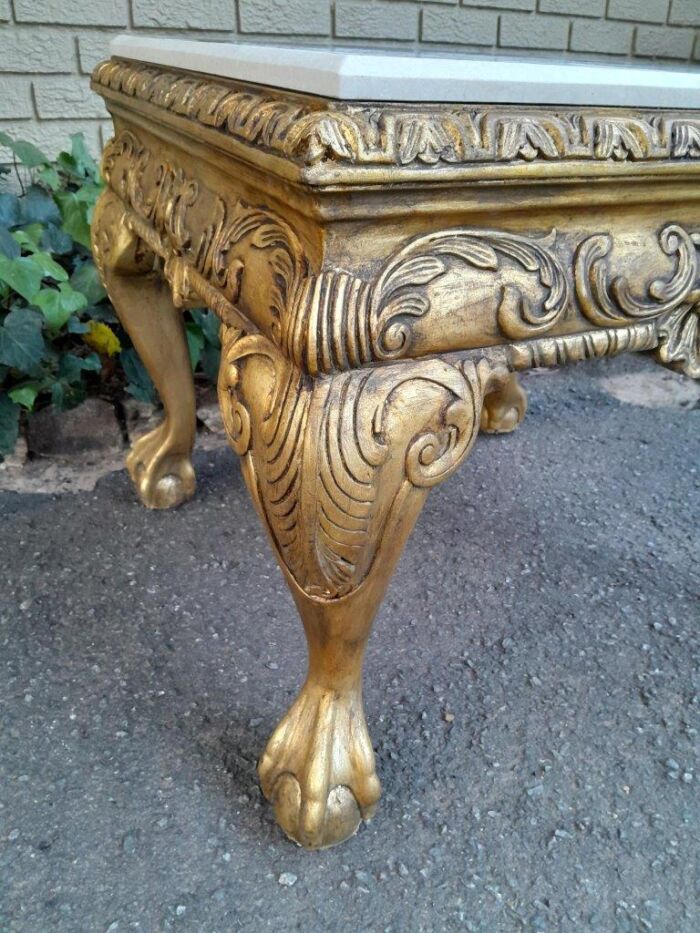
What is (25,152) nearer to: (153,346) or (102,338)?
(102,338)

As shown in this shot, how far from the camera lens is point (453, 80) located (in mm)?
489

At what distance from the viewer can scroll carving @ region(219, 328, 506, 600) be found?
0.52m

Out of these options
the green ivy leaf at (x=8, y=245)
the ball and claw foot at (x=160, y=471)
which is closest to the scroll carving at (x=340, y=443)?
the ball and claw foot at (x=160, y=471)

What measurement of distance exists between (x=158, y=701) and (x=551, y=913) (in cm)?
42

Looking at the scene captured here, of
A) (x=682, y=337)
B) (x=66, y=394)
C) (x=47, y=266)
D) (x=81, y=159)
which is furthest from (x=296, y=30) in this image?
(x=682, y=337)

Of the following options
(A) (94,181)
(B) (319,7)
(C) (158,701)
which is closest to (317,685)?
(C) (158,701)

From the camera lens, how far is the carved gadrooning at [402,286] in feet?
1.61

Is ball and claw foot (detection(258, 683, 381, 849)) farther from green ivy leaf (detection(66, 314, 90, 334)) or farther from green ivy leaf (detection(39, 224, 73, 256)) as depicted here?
green ivy leaf (detection(39, 224, 73, 256))

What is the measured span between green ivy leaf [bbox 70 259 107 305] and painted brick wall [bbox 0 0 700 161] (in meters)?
0.50

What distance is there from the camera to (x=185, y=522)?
3.78 ft

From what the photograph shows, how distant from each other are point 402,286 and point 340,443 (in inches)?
4.2

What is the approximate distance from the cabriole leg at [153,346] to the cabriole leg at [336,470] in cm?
43

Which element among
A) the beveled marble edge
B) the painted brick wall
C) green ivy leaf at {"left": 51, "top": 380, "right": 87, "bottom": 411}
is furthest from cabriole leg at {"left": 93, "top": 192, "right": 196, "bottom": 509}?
the painted brick wall

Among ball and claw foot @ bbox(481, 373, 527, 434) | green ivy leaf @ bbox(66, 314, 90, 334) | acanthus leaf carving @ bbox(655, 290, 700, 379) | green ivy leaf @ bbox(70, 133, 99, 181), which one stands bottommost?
ball and claw foot @ bbox(481, 373, 527, 434)
